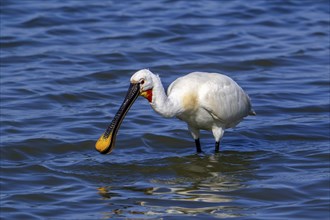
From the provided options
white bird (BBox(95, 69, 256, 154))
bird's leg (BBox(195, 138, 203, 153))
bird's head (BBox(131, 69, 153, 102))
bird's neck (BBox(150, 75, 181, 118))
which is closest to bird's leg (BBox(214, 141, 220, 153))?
white bird (BBox(95, 69, 256, 154))

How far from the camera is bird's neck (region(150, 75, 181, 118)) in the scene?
417 inches

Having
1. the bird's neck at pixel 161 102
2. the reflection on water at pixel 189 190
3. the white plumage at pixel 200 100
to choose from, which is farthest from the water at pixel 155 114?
the bird's neck at pixel 161 102

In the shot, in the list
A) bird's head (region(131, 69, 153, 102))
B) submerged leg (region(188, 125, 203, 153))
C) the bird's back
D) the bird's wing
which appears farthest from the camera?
submerged leg (region(188, 125, 203, 153))

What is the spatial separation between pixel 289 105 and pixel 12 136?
4059mm

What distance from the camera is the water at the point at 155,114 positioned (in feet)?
32.6

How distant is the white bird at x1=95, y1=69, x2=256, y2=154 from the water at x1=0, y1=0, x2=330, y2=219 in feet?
1.35

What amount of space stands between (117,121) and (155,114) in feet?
10.1

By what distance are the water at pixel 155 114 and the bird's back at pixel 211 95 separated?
56 centimetres

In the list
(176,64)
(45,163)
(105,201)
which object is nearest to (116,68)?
(176,64)

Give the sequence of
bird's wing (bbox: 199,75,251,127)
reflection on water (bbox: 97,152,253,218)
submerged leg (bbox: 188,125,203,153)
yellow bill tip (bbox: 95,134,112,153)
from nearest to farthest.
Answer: reflection on water (bbox: 97,152,253,218), yellow bill tip (bbox: 95,134,112,153), bird's wing (bbox: 199,75,251,127), submerged leg (bbox: 188,125,203,153)

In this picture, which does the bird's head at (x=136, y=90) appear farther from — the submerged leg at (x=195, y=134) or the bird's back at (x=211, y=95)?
the submerged leg at (x=195, y=134)

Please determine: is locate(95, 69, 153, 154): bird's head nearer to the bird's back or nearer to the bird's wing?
the bird's back

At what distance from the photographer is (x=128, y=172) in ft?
36.8

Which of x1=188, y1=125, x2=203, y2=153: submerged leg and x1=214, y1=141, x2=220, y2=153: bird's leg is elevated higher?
x1=188, y1=125, x2=203, y2=153: submerged leg
